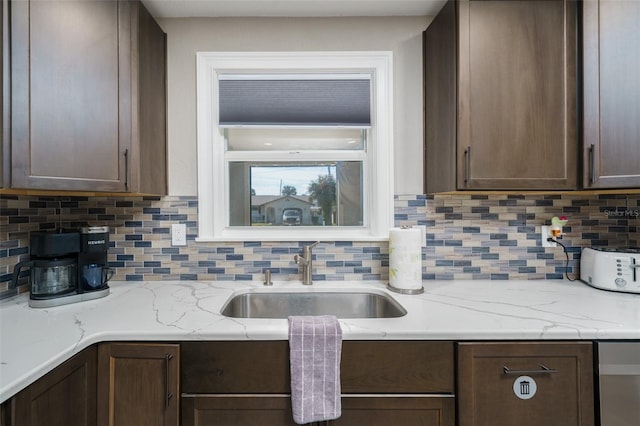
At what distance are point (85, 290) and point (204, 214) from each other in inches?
24.1

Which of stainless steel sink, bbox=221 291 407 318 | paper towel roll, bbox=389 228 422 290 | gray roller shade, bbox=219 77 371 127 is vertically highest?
gray roller shade, bbox=219 77 371 127

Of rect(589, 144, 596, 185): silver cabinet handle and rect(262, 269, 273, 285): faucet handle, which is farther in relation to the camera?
rect(262, 269, 273, 285): faucet handle

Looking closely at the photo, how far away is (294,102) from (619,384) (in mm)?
1762

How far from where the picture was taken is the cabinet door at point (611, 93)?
1310mm

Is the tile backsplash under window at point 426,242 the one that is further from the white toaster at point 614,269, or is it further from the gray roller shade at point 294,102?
the gray roller shade at point 294,102

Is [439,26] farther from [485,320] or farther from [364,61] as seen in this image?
[485,320]

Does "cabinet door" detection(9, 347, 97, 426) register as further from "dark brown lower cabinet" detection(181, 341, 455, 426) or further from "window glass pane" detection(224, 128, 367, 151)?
"window glass pane" detection(224, 128, 367, 151)

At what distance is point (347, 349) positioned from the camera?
1.07 meters

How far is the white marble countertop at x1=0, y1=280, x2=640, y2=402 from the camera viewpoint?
97 centimetres

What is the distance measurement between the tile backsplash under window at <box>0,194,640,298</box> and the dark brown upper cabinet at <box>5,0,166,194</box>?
33cm

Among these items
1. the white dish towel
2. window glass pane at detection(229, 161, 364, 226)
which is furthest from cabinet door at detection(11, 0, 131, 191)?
the white dish towel

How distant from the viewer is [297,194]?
1826mm

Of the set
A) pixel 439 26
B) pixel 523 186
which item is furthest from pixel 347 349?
pixel 439 26

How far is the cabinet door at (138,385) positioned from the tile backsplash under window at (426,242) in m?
0.65
